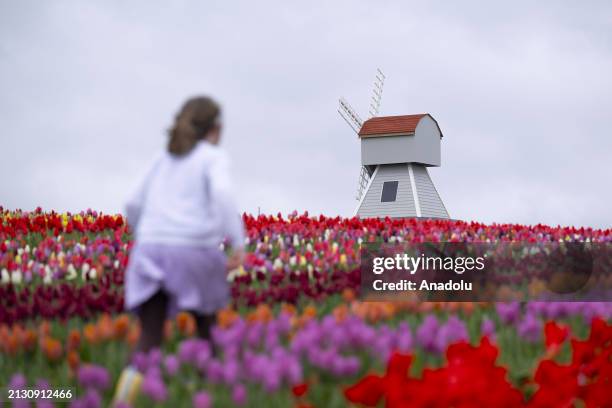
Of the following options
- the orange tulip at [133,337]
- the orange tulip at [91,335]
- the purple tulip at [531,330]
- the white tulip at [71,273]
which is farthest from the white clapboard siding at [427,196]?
the orange tulip at [91,335]

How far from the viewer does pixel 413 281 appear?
7172 millimetres

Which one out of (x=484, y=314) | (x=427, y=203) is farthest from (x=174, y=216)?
(x=427, y=203)

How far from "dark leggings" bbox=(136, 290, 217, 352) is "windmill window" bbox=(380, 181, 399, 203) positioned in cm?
2762

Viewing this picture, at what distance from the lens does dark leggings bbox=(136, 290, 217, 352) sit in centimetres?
445

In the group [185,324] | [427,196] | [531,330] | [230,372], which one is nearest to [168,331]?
[185,324]

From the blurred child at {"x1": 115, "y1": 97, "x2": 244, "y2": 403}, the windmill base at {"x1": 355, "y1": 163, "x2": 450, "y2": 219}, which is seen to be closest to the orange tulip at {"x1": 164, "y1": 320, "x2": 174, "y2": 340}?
the blurred child at {"x1": 115, "y1": 97, "x2": 244, "y2": 403}

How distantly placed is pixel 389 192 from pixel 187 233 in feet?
91.8

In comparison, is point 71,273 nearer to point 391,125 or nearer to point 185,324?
point 185,324

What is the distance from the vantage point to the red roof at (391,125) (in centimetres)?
3189

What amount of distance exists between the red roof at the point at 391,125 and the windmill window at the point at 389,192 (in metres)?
2.28

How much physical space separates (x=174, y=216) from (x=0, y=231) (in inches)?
318

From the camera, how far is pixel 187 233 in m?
4.52

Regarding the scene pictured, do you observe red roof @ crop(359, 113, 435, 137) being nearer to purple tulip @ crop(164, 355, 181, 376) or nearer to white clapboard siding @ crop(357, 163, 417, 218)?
white clapboard siding @ crop(357, 163, 417, 218)

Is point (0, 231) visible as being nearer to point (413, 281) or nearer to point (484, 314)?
point (413, 281)
